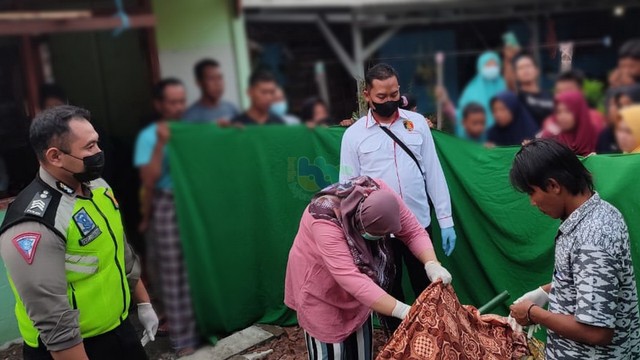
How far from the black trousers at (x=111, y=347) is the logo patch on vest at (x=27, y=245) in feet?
1.36

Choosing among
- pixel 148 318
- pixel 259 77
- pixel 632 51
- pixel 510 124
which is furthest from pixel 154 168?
pixel 632 51

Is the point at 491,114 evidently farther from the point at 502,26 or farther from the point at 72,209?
the point at 502,26

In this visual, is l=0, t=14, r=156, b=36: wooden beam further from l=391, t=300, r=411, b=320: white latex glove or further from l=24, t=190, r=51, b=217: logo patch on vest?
l=391, t=300, r=411, b=320: white latex glove

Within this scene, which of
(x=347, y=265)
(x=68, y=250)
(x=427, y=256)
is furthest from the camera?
(x=427, y=256)

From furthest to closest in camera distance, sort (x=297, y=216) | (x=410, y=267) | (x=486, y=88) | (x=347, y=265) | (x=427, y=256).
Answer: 1. (x=486, y=88)
2. (x=297, y=216)
3. (x=410, y=267)
4. (x=427, y=256)
5. (x=347, y=265)

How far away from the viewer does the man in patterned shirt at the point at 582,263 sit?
1.56 metres

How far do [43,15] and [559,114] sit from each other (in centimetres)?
276

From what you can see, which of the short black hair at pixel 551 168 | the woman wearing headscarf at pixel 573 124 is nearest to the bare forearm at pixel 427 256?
the short black hair at pixel 551 168

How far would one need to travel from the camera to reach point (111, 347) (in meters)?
2.15

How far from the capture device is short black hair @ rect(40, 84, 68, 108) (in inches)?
59.7

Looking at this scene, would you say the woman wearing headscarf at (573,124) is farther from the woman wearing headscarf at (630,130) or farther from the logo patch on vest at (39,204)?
the logo patch on vest at (39,204)

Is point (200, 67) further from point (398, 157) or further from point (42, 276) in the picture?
point (398, 157)

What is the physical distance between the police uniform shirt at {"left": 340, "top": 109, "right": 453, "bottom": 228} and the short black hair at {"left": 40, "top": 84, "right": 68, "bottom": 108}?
1610 mm

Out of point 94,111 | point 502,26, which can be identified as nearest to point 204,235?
point 94,111
